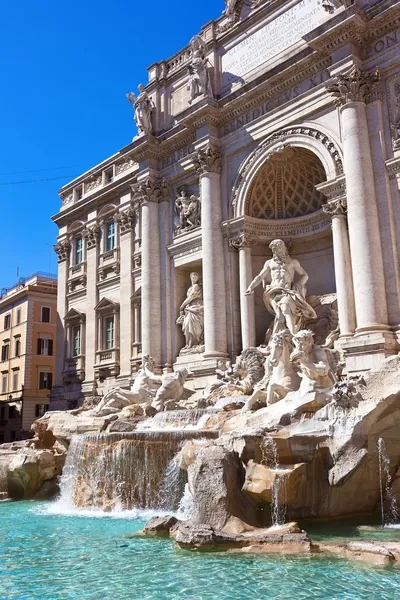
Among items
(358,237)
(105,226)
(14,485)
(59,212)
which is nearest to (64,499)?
(14,485)

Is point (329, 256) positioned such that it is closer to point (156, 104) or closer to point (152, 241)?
point (152, 241)

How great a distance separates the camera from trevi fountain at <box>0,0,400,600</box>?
28.1ft

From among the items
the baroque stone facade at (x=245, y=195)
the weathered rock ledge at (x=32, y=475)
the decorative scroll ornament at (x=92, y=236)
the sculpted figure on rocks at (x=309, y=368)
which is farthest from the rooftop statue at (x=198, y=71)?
the weathered rock ledge at (x=32, y=475)

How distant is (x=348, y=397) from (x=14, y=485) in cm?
1007

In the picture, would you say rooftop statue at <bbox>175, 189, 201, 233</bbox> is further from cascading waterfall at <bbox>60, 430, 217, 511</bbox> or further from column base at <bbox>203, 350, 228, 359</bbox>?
cascading waterfall at <bbox>60, 430, 217, 511</bbox>

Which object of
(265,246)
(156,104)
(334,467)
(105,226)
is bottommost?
(334,467)

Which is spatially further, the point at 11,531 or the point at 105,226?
the point at 105,226

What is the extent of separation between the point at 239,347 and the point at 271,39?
1059 centimetres

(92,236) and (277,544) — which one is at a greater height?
(92,236)

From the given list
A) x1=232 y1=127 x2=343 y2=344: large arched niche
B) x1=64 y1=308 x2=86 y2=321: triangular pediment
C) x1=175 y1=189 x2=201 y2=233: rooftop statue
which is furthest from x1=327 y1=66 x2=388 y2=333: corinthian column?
x1=64 y1=308 x2=86 y2=321: triangular pediment

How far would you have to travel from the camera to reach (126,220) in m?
27.3

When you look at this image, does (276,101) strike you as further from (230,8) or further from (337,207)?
(230,8)

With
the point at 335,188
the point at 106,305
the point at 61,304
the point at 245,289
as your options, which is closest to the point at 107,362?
the point at 106,305

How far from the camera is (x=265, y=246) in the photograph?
22.0 m
